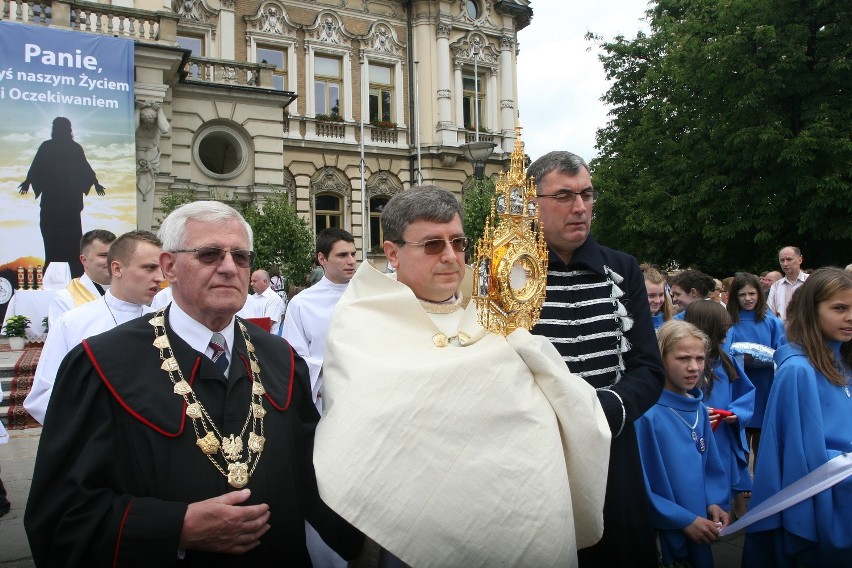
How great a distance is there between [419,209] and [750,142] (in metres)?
17.1

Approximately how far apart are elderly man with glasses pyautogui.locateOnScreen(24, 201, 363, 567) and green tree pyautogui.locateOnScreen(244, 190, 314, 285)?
15366 millimetres

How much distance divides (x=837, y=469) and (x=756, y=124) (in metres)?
16.6

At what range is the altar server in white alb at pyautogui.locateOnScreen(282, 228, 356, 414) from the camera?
5410mm

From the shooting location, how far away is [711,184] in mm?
18438

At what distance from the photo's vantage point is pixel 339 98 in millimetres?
A: 25609

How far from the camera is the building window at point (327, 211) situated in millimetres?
25234

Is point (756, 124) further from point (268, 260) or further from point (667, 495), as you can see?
point (667, 495)

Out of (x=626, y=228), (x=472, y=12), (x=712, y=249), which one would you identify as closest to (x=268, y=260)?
(x=626, y=228)

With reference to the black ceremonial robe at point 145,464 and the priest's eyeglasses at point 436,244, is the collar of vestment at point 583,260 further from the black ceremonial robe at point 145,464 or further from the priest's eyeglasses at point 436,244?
the black ceremonial robe at point 145,464

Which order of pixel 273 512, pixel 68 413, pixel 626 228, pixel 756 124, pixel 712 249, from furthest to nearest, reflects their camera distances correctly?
1. pixel 626 228
2. pixel 712 249
3. pixel 756 124
4. pixel 273 512
5. pixel 68 413

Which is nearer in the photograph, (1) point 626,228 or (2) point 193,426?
(2) point 193,426

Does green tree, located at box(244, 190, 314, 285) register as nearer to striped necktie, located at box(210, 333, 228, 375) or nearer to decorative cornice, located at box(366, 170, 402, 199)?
decorative cornice, located at box(366, 170, 402, 199)

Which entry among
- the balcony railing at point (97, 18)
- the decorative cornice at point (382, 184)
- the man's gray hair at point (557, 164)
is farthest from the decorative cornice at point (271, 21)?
the man's gray hair at point (557, 164)

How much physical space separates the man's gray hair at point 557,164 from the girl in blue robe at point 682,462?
170 centimetres
